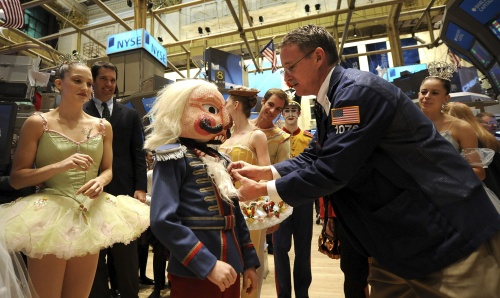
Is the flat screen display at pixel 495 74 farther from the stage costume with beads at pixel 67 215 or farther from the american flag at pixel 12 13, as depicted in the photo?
the american flag at pixel 12 13

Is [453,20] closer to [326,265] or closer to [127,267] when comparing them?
[326,265]

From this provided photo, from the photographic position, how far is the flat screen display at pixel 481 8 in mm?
4012

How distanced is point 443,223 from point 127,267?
198 centimetres

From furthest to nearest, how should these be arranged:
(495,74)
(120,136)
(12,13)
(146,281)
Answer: (495,74) < (12,13) < (146,281) < (120,136)

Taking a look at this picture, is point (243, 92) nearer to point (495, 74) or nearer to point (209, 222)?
point (209, 222)

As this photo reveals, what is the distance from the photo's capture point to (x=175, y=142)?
1489 millimetres

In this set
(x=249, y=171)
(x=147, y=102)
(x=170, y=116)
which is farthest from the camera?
(x=147, y=102)

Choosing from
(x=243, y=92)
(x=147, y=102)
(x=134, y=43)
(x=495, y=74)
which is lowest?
(x=243, y=92)

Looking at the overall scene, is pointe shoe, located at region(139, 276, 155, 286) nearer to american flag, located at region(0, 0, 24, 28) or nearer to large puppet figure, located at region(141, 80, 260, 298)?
large puppet figure, located at region(141, 80, 260, 298)

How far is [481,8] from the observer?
412 centimetres

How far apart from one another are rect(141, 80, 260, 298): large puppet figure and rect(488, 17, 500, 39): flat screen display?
445 cm

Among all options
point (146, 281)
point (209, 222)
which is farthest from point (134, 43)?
point (209, 222)

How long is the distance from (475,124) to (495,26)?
243cm

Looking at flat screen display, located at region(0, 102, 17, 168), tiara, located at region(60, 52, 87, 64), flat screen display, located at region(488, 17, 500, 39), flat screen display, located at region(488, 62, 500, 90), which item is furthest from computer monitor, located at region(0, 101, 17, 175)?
flat screen display, located at region(488, 62, 500, 90)
